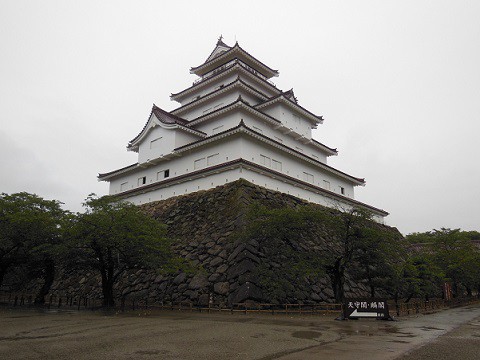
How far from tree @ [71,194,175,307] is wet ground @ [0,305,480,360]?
11.3 ft

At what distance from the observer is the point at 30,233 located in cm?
1855

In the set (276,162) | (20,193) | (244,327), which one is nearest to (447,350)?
(244,327)

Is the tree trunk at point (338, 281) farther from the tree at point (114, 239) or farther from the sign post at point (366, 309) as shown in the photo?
the tree at point (114, 239)

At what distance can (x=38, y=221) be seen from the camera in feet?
60.9

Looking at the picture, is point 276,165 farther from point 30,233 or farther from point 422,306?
point 30,233

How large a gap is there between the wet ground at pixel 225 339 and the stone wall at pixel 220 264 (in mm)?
2562

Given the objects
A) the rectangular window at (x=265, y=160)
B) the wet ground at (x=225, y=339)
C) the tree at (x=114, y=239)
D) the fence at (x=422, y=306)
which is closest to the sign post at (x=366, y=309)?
the wet ground at (x=225, y=339)

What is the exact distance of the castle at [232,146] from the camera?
23.7 metres

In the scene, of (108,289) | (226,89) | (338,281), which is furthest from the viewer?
(226,89)

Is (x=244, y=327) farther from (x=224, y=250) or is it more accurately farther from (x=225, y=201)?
(x=225, y=201)

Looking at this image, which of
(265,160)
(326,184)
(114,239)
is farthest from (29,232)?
(326,184)

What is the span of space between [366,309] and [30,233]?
17.5m

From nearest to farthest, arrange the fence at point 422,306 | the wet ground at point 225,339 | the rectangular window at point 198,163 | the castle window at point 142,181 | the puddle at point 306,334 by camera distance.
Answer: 1. the wet ground at point 225,339
2. the puddle at point 306,334
3. the fence at point 422,306
4. the rectangular window at point 198,163
5. the castle window at point 142,181

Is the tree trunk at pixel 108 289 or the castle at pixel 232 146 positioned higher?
the castle at pixel 232 146
